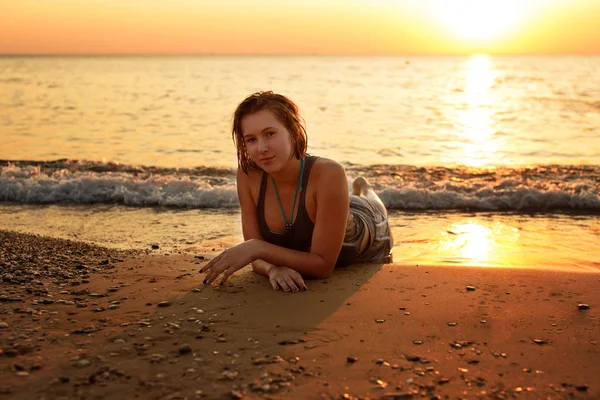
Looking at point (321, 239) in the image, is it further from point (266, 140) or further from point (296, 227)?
point (266, 140)

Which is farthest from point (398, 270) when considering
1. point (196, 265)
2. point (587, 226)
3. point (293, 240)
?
point (587, 226)

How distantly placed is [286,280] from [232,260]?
16.7 inches

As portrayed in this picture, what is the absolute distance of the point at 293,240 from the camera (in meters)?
4.77

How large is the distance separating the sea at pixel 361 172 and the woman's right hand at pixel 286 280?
1.24 m

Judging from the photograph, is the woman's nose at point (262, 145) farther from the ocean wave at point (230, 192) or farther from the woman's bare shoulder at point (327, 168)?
the ocean wave at point (230, 192)

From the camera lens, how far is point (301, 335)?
3.54 metres

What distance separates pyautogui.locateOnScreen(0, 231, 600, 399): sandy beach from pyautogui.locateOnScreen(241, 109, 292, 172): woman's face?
3.05 ft

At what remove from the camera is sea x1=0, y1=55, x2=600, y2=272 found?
7.41 meters

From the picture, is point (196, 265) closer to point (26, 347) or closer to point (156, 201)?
point (26, 347)

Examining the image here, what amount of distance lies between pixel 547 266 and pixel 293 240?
258cm

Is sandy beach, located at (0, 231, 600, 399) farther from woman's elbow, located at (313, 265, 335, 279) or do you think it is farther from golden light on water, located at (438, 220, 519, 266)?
golden light on water, located at (438, 220, 519, 266)

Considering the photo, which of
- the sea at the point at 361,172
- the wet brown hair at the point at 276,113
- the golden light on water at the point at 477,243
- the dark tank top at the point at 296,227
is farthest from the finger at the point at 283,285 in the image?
the golden light on water at the point at 477,243

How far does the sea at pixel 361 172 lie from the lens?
741cm

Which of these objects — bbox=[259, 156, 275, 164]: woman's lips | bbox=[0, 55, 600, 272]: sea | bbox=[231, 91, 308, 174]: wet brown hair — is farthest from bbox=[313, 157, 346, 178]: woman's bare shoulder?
bbox=[0, 55, 600, 272]: sea
